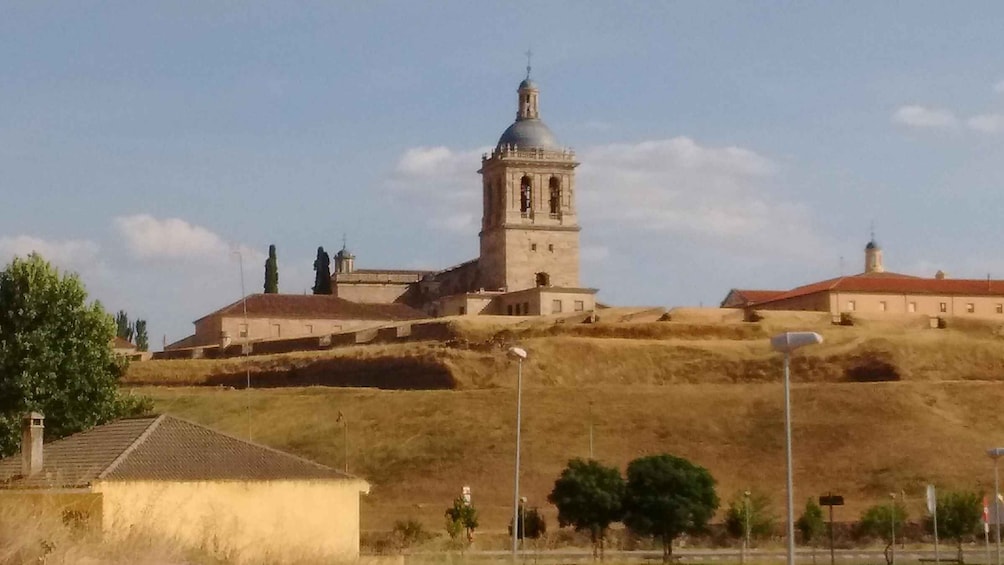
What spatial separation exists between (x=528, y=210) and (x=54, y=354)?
198ft

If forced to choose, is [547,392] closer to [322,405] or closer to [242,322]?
[322,405]

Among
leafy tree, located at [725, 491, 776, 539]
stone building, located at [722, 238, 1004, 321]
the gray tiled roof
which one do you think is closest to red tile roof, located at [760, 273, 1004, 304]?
stone building, located at [722, 238, 1004, 321]

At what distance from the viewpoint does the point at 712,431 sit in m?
68.6

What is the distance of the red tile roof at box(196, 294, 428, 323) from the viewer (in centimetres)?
10338

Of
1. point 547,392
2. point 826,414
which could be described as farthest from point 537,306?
point 826,414

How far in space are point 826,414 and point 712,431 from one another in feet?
17.1

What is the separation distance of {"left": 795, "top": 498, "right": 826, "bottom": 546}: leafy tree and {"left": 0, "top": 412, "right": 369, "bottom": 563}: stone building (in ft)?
77.3

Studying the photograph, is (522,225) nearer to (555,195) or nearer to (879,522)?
(555,195)

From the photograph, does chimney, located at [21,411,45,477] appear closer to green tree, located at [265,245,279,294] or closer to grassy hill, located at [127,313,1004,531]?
grassy hill, located at [127,313,1004,531]

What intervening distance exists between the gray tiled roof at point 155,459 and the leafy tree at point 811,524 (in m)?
23.6

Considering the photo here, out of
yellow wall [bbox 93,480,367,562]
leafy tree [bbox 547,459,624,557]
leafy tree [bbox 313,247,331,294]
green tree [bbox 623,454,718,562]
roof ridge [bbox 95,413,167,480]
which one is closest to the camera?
yellow wall [bbox 93,480,367,562]

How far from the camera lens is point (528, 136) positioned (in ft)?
354

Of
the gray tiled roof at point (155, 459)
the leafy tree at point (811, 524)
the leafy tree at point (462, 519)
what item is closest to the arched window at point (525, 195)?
the leafy tree at point (811, 524)

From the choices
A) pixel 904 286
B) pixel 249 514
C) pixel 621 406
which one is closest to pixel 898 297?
pixel 904 286
